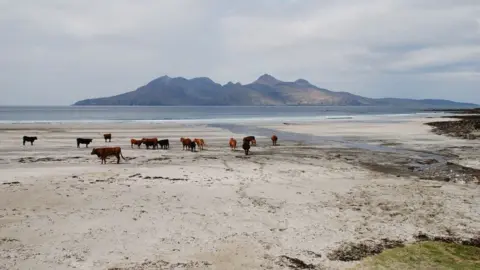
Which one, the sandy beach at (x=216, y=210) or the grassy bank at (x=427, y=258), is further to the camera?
the sandy beach at (x=216, y=210)

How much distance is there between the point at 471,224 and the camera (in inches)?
417

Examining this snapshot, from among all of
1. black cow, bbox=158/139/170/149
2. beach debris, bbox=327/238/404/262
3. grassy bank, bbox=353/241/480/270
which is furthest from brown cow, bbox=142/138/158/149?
grassy bank, bbox=353/241/480/270

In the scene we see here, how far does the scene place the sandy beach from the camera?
27.6 ft

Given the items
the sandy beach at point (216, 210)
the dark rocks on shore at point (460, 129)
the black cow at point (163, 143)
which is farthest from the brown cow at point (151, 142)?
the dark rocks on shore at point (460, 129)

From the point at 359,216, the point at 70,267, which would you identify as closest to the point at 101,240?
the point at 70,267

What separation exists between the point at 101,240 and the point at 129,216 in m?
1.73

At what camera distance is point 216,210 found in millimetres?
11523

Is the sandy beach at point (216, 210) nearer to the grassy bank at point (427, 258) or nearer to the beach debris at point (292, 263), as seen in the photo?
the beach debris at point (292, 263)

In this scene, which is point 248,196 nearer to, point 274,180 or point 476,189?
point 274,180

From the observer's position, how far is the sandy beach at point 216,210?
8.41 m

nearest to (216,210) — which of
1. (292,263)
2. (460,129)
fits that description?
(292,263)

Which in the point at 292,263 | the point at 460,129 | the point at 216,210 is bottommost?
the point at 292,263

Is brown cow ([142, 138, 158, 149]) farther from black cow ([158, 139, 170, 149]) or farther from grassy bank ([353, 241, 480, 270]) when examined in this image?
grassy bank ([353, 241, 480, 270])

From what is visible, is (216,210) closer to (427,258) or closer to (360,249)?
(360,249)
